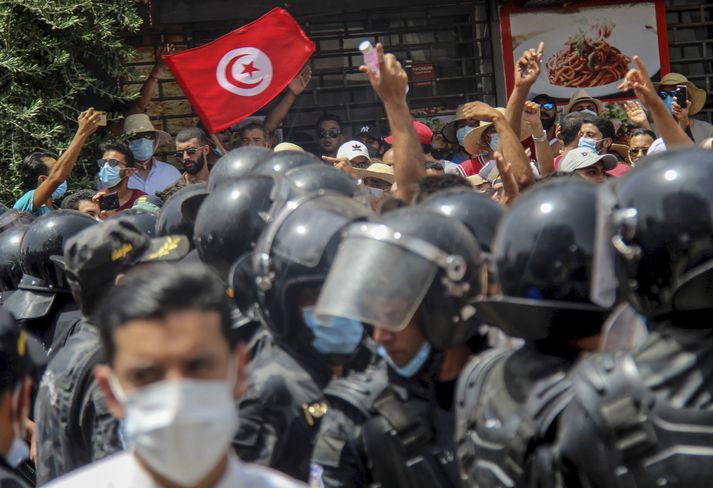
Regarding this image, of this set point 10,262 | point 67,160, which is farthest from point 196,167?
point 10,262

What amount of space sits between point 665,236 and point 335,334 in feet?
4.97

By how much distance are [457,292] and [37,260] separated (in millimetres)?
3140

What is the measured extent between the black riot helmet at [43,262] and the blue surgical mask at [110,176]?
3237 millimetres

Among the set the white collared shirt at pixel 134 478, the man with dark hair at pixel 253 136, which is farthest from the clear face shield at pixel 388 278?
the man with dark hair at pixel 253 136

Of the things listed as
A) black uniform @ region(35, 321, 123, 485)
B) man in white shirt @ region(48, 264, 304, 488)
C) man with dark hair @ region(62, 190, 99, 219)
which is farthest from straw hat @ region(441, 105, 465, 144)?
man in white shirt @ region(48, 264, 304, 488)

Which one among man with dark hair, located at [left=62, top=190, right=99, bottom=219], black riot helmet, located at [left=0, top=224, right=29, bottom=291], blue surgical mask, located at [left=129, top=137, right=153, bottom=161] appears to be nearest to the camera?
black riot helmet, located at [left=0, top=224, right=29, bottom=291]

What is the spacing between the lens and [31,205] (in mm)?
9719

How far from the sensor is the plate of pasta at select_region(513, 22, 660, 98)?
12.9m

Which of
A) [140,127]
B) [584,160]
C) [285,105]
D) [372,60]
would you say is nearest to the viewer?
[372,60]

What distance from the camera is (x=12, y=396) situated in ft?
9.93

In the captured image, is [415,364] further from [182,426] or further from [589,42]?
[589,42]

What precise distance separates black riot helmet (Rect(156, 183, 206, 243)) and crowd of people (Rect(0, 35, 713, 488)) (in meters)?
0.01

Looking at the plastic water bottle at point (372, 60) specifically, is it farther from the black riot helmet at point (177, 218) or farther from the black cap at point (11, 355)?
the black cap at point (11, 355)

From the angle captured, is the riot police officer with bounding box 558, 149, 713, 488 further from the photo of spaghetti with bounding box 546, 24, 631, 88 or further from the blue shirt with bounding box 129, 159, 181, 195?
the photo of spaghetti with bounding box 546, 24, 631, 88
